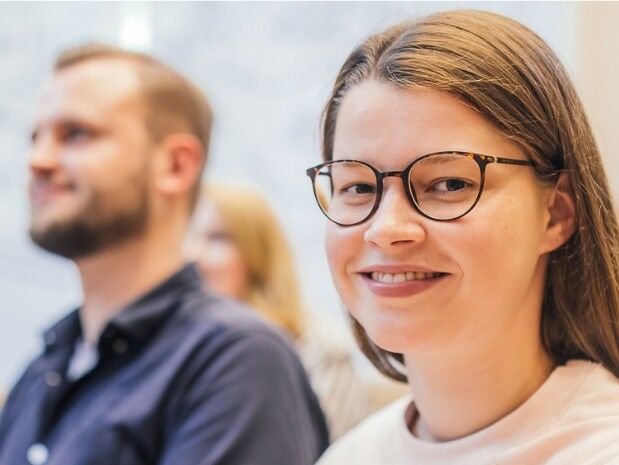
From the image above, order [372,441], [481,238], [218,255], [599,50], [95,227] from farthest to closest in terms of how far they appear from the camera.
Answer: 1. [218,255]
2. [599,50]
3. [95,227]
4. [372,441]
5. [481,238]

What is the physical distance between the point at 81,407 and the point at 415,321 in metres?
0.83

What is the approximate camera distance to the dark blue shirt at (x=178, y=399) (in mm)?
1389

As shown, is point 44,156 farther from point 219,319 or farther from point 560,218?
point 560,218

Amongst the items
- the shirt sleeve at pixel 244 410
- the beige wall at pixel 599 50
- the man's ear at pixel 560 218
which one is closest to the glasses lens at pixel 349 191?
the man's ear at pixel 560 218

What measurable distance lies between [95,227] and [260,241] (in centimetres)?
99

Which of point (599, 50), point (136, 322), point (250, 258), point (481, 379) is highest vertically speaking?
point (599, 50)

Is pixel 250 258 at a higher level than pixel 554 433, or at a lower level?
lower

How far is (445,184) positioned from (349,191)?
14 cm

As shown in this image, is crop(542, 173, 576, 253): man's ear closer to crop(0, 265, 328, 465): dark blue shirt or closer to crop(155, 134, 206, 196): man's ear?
crop(0, 265, 328, 465): dark blue shirt

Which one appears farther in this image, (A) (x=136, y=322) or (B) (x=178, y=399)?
(A) (x=136, y=322)

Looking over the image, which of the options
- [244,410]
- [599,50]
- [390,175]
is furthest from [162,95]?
[599,50]

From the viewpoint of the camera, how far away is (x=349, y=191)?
106cm

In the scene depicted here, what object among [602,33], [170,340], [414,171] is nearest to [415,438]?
[414,171]

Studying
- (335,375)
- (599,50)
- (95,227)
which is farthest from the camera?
(335,375)
